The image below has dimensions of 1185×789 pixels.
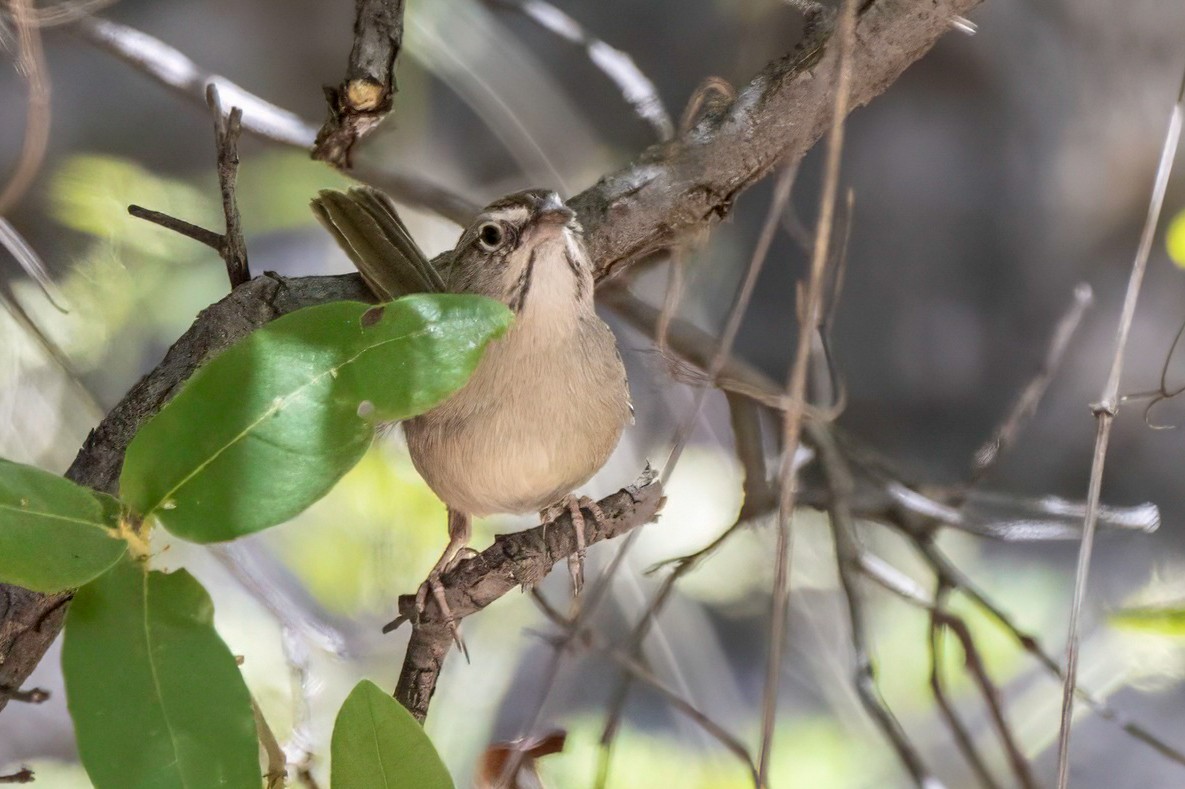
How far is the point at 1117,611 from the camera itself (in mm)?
1625

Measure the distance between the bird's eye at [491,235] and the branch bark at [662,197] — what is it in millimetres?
129

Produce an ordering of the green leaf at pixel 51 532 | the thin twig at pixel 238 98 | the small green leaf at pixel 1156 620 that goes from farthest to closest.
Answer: the thin twig at pixel 238 98, the small green leaf at pixel 1156 620, the green leaf at pixel 51 532

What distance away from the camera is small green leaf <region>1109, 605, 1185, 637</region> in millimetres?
1256

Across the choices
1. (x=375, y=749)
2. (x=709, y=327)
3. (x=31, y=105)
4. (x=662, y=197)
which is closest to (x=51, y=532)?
(x=375, y=749)

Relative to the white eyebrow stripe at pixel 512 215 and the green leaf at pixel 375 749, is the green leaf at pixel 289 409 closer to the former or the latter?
the green leaf at pixel 375 749

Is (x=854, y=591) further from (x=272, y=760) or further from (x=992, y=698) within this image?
(x=272, y=760)

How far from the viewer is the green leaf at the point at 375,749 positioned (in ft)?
2.46

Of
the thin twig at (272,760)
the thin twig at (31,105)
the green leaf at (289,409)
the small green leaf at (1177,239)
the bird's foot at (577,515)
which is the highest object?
the small green leaf at (1177,239)

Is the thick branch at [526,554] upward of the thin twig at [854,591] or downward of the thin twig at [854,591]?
downward

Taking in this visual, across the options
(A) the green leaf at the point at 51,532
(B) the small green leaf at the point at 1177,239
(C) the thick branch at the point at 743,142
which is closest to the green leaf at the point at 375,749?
(A) the green leaf at the point at 51,532

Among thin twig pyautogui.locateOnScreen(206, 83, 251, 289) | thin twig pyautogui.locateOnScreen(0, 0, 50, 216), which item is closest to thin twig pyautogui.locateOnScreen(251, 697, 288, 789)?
thin twig pyautogui.locateOnScreen(206, 83, 251, 289)

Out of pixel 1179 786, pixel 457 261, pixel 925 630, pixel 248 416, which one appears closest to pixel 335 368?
pixel 248 416

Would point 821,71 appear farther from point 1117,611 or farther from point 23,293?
point 23,293

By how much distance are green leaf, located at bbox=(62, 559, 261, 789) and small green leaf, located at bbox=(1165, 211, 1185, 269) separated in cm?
153
